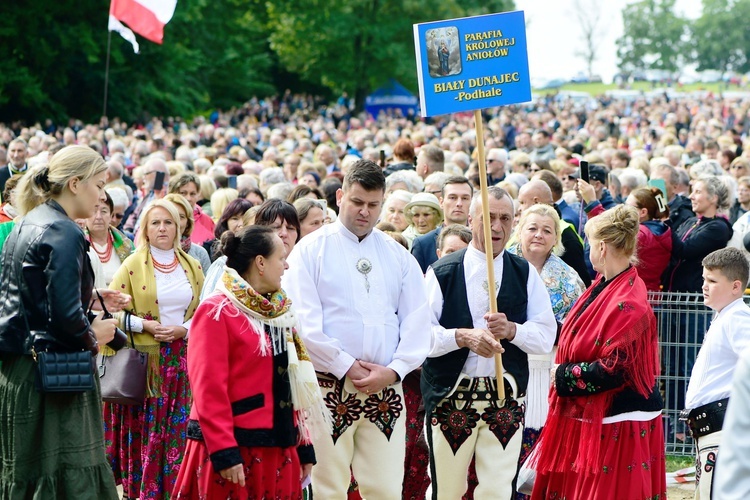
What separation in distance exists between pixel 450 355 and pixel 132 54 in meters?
39.9

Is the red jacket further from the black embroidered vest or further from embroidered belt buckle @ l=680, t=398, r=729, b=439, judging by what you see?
embroidered belt buckle @ l=680, t=398, r=729, b=439

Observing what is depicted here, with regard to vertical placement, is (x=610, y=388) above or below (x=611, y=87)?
below

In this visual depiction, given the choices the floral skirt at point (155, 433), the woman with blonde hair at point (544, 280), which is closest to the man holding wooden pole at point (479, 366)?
the woman with blonde hair at point (544, 280)

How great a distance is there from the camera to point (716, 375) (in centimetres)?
647

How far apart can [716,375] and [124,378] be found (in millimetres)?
3497

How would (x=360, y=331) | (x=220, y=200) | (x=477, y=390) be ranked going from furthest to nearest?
(x=220, y=200) < (x=477, y=390) < (x=360, y=331)

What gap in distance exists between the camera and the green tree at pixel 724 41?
146125 mm

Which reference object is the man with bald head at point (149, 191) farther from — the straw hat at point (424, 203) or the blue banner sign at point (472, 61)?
the blue banner sign at point (472, 61)

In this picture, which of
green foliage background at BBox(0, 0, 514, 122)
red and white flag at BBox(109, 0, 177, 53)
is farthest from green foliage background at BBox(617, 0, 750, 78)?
red and white flag at BBox(109, 0, 177, 53)

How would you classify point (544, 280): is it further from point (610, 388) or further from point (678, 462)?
point (678, 462)

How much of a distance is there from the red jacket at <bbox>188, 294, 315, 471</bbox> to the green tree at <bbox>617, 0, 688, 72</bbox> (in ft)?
499

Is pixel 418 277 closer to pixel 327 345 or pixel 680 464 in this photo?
pixel 327 345

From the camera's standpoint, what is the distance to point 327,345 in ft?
19.2

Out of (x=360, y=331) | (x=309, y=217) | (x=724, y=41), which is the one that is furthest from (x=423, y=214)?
(x=724, y=41)
